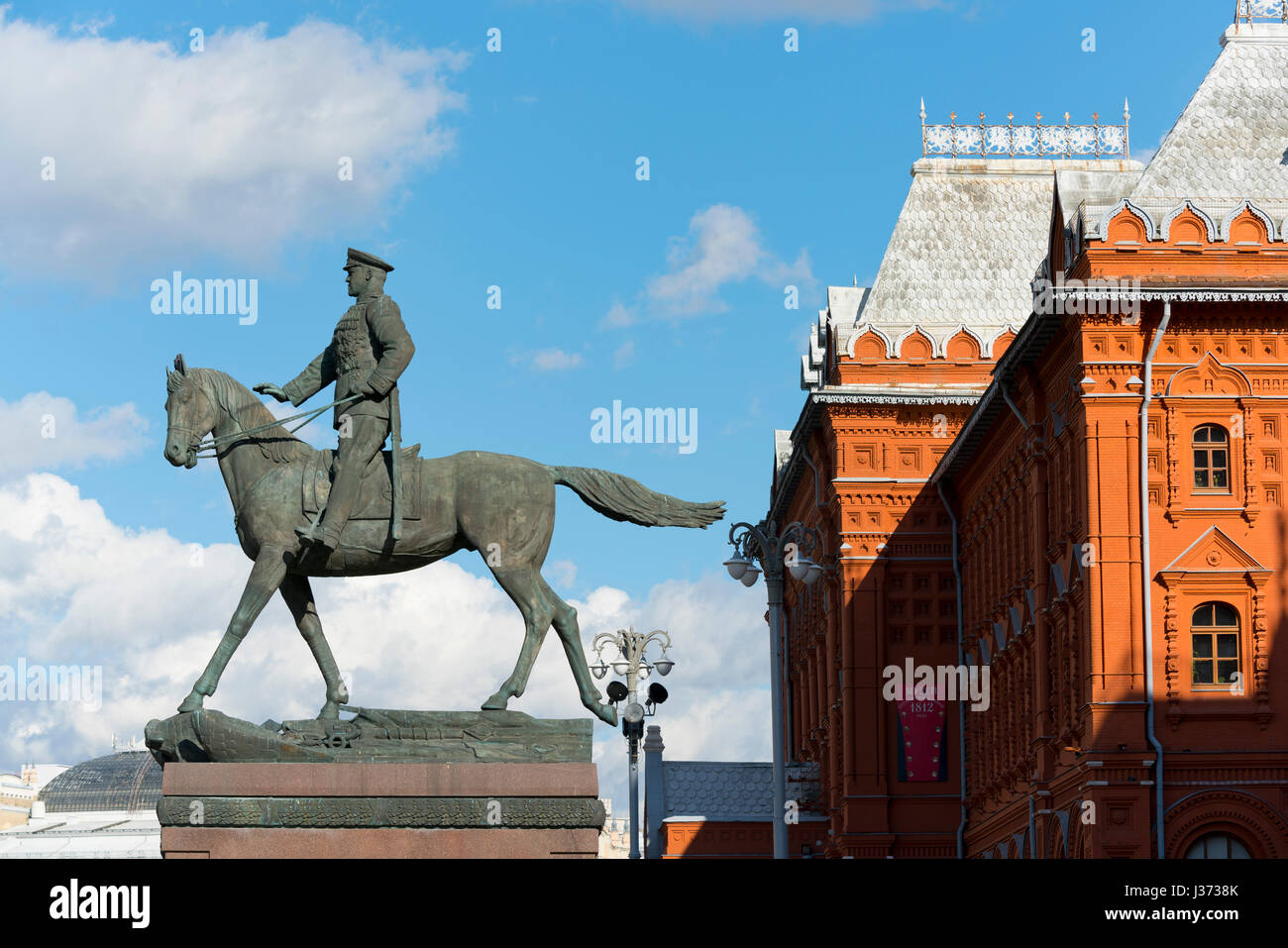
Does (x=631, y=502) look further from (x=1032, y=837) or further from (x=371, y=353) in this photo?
(x=1032, y=837)

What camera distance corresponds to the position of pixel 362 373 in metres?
21.5

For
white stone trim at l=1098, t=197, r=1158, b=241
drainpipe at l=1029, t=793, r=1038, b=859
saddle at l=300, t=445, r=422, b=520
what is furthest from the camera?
drainpipe at l=1029, t=793, r=1038, b=859

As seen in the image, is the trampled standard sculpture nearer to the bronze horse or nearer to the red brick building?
the bronze horse

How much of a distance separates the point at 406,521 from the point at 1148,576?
22257 mm

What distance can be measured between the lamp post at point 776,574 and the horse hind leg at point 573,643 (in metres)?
8.89

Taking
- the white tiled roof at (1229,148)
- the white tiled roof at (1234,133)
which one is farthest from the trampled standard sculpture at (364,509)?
the white tiled roof at (1234,133)

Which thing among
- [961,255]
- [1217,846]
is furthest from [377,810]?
[961,255]

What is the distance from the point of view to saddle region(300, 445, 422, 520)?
2122 centimetres

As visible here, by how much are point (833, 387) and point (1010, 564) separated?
352 inches

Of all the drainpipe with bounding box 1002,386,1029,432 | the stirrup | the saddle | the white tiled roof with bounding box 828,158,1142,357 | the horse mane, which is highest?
the white tiled roof with bounding box 828,158,1142,357

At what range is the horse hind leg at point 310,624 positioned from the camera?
21328mm

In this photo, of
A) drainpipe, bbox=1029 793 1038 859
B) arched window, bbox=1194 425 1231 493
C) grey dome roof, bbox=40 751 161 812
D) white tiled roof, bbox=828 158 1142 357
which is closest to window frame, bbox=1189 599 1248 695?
arched window, bbox=1194 425 1231 493

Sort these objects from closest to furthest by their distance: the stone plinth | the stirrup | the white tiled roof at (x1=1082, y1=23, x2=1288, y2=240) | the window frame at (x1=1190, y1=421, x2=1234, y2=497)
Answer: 1. the stone plinth
2. the stirrup
3. the window frame at (x1=1190, y1=421, x2=1234, y2=497)
4. the white tiled roof at (x1=1082, y1=23, x2=1288, y2=240)
